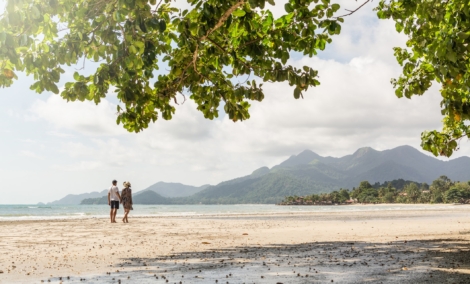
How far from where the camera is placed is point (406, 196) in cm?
16025

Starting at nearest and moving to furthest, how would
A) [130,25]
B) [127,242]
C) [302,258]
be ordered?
[130,25], [302,258], [127,242]

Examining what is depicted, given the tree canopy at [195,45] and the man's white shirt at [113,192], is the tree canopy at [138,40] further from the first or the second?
the man's white shirt at [113,192]

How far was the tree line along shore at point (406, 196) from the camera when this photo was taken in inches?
5448

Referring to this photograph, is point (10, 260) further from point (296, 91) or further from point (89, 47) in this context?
point (296, 91)

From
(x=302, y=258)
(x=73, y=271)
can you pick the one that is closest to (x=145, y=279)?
(x=73, y=271)

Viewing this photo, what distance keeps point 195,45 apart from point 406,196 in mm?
168309

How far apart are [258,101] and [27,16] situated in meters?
5.26

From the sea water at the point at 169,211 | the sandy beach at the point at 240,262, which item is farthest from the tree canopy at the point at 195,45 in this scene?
the sea water at the point at 169,211

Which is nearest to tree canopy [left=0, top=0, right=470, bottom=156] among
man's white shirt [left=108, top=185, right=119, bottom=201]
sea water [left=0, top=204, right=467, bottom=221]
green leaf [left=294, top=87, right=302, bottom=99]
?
green leaf [left=294, top=87, right=302, bottom=99]

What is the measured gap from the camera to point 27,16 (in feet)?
19.8

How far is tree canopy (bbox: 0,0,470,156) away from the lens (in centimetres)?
637

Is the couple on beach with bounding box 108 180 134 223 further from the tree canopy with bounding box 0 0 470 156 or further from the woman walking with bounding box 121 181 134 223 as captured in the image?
the tree canopy with bounding box 0 0 470 156

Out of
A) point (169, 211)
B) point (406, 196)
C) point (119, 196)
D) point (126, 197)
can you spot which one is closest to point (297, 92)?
point (119, 196)

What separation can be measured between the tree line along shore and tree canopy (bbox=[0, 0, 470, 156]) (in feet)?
481
